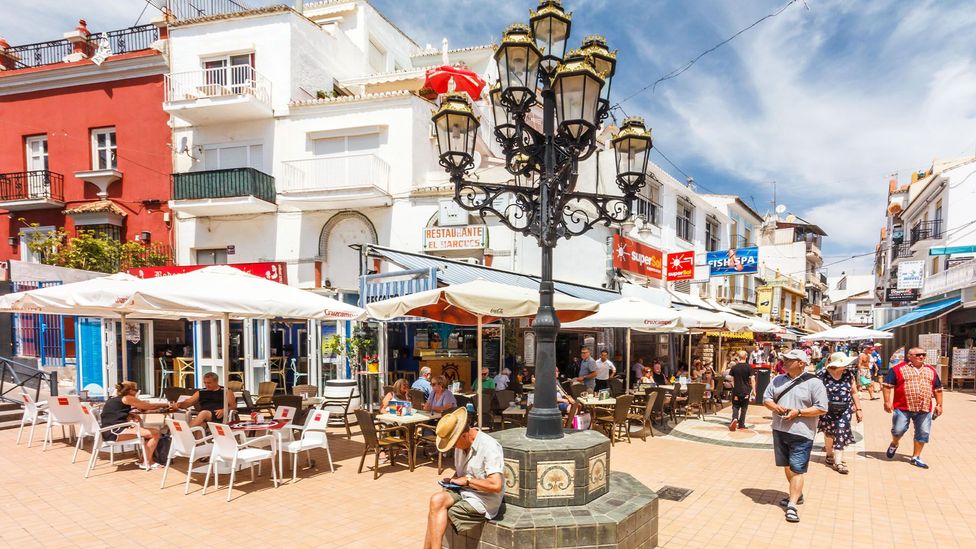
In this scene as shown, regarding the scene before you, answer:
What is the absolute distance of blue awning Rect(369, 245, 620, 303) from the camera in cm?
1155

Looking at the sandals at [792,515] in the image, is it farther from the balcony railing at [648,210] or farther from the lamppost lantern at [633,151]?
the balcony railing at [648,210]

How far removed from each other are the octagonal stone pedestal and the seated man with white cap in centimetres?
18

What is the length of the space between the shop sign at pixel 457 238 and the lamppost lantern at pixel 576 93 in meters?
9.71

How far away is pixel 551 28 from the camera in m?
5.13

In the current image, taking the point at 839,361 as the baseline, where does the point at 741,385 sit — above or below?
below

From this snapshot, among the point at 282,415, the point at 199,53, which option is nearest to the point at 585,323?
the point at 282,415

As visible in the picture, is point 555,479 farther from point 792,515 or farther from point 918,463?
point 918,463

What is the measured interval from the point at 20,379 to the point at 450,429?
508 inches

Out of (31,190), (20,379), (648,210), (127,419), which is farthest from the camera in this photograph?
(648,210)

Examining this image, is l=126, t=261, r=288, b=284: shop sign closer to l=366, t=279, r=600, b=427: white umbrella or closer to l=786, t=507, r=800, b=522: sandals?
l=366, t=279, r=600, b=427: white umbrella

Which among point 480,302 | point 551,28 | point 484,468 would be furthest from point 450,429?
A: point 551,28

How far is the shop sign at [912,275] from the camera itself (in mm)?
23867

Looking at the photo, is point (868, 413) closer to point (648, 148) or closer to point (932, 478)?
point (932, 478)

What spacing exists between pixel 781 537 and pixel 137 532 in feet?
20.8
